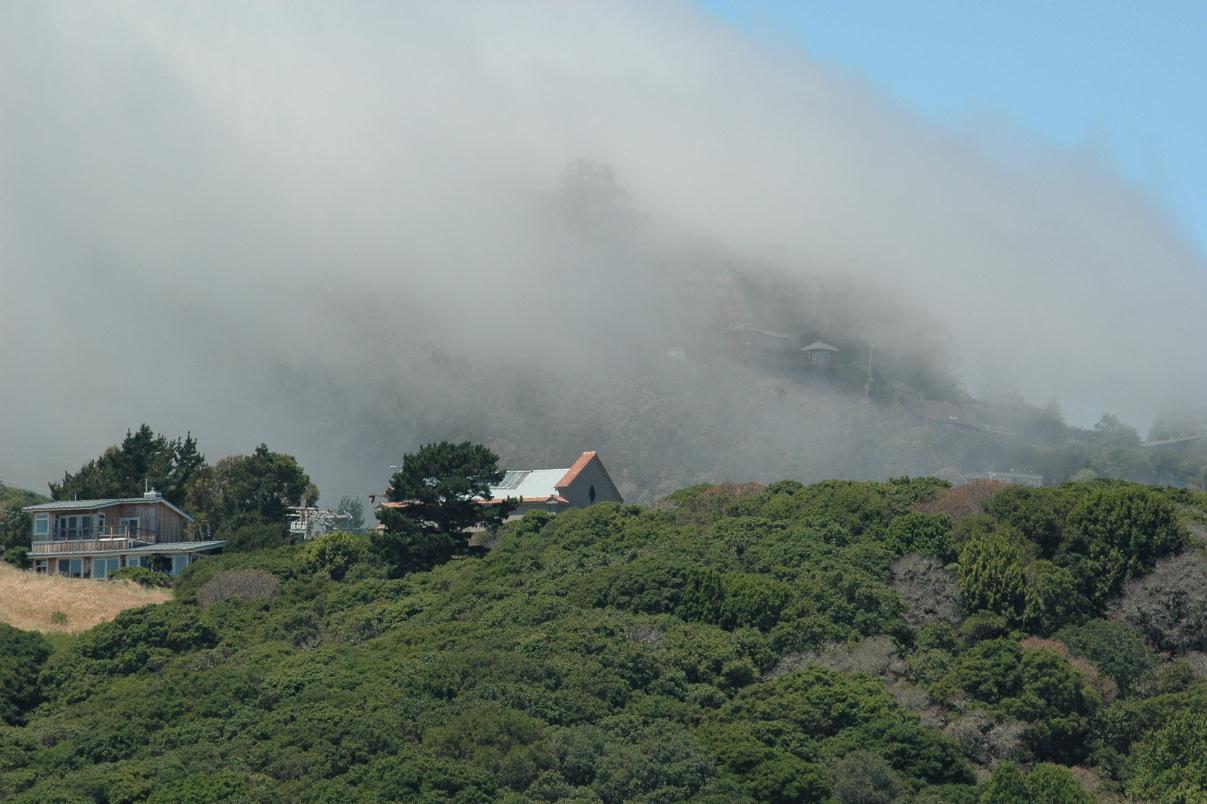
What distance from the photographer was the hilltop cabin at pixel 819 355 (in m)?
114

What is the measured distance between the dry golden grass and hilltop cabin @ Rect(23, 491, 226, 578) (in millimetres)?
4606

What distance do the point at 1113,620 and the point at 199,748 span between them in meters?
27.2

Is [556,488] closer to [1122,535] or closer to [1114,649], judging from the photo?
[1122,535]

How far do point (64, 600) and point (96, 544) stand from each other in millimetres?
12129

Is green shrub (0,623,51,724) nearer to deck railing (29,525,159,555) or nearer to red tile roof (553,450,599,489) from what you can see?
deck railing (29,525,159,555)

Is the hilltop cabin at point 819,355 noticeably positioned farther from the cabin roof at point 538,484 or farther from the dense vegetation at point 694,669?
the dense vegetation at point 694,669

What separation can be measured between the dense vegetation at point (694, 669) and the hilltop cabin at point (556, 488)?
34.6ft

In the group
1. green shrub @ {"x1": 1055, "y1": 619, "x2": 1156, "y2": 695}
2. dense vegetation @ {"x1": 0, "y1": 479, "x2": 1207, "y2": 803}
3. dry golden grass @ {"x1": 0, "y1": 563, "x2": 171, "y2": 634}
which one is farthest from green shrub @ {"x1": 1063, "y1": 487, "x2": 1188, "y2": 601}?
dry golden grass @ {"x1": 0, "y1": 563, "x2": 171, "y2": 634}

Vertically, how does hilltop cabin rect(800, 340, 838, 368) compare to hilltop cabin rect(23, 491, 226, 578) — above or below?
above

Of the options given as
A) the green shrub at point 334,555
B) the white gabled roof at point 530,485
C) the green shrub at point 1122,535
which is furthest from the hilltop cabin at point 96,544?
the green shrub at point 1122,535

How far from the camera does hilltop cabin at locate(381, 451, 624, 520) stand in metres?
68.8

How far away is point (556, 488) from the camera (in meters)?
69.6


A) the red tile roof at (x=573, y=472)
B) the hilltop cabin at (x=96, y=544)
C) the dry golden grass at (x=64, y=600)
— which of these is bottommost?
the dry golden grass at (x=64, y=600)

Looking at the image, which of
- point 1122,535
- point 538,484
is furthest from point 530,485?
point 1122,535
